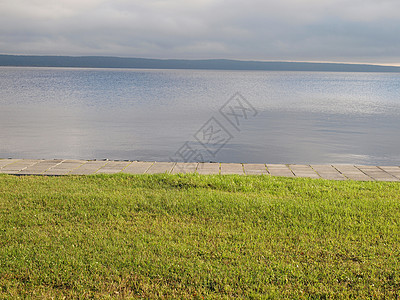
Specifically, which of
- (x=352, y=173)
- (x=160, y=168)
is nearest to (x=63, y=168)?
(x=160, y=168)

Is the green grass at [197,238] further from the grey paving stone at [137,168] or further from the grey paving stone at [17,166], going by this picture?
the grey paving stone at [137,168]

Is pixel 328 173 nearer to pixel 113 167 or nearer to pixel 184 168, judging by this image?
pixel 184 168

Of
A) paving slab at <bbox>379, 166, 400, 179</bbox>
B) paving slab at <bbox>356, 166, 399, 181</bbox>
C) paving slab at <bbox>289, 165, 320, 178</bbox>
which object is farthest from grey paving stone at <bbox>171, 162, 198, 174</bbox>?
paving slab at <bbox>379, 166, 400, 179</bbox>

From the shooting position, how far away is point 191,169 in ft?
24.8

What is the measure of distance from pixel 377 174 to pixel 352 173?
1.51 ft

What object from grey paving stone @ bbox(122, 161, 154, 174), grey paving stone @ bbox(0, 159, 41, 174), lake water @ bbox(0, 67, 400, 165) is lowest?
lake water @ bbox(0, 67, 400, 165)

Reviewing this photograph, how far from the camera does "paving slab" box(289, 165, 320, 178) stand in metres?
7.29

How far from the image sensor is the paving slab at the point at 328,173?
7168 mm

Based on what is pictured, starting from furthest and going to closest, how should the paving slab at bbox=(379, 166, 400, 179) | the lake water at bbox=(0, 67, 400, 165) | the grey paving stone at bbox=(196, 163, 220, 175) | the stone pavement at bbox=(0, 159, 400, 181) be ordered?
the lake water at bbox=(0, 67, 400, 165), the paving slab at bbox=(379, 166, 400, 179), the grey paving stone at bbox=(196, 163, 220, 175), the stone pavement at bbox=(0, 159, 400, 181)

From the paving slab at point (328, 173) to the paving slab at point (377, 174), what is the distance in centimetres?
58

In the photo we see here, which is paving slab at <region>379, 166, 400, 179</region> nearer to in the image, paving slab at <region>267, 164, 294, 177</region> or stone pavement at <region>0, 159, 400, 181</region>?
stone pavement at <region>0, 159, 400, 181</region>

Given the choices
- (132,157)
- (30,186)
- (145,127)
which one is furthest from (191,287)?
(145,127)

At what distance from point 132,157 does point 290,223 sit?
7.00 m

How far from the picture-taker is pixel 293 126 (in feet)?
59.6
